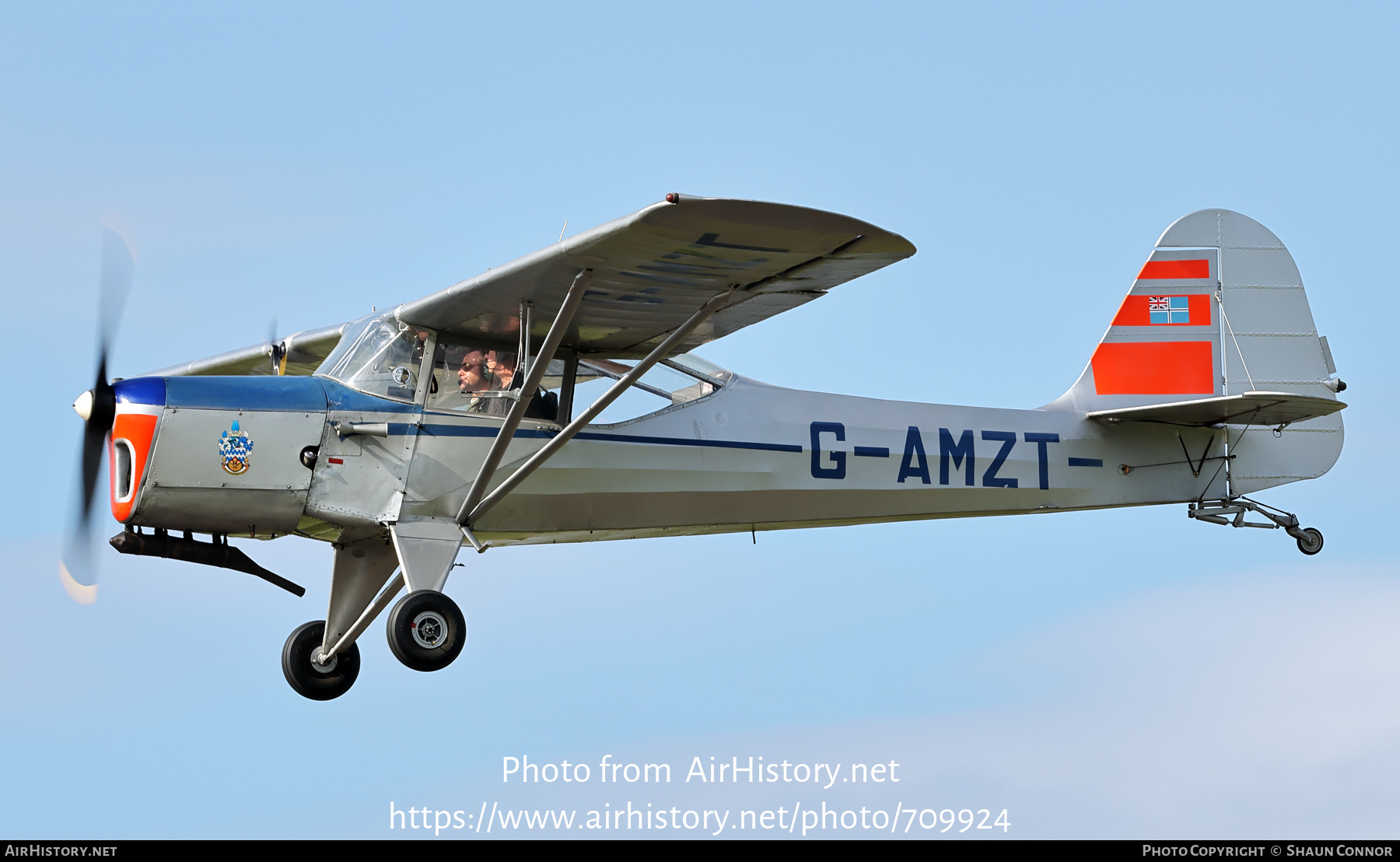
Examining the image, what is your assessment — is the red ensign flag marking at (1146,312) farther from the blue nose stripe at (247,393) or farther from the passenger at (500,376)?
the blue nose stripe at (247,393)

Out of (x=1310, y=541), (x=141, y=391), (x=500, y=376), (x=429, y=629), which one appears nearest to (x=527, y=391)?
(x=500, y=376)

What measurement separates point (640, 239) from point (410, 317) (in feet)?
6.81

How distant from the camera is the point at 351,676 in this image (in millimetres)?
10211

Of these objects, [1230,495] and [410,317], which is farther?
[1230,495]

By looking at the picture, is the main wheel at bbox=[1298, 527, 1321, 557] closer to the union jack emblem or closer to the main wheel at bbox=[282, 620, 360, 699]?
the union jack emblem

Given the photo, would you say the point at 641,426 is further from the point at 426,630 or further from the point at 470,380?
the point at 426,630

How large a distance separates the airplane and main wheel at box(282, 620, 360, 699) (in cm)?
2

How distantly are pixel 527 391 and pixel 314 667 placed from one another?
2619mm

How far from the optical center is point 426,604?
8.94 m

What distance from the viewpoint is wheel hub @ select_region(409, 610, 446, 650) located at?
883 centimetres

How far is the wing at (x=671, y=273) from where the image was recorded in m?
7.86

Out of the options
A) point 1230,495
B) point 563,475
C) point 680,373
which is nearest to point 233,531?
point 563,475

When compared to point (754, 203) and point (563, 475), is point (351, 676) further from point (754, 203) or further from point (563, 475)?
point (754, 203)

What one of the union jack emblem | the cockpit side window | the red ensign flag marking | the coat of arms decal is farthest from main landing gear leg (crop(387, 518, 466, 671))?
the union jack emblem
